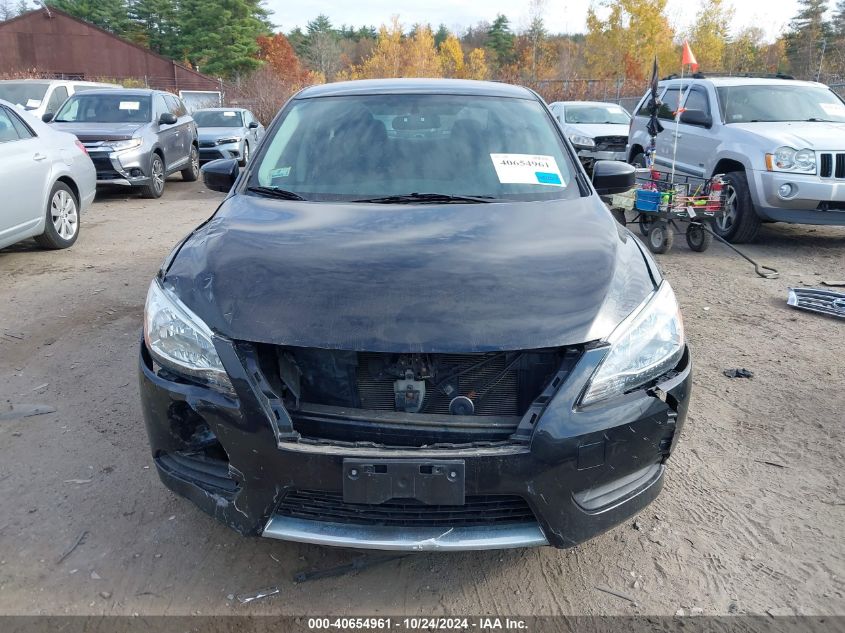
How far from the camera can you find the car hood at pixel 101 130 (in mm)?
10375

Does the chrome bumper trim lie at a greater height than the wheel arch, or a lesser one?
lesser

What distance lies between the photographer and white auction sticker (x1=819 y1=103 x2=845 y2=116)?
8211mm

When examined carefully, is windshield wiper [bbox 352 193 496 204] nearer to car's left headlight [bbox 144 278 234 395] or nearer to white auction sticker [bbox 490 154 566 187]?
white auction sticker [bbox 490 154 566 187]

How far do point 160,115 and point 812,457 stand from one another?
1158cm

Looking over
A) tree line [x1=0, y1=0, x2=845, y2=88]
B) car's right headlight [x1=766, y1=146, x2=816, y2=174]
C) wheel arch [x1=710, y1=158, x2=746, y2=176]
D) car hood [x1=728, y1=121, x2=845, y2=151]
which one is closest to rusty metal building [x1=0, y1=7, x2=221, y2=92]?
tree line [x1=0, y1=0, x2=845, y2=88]

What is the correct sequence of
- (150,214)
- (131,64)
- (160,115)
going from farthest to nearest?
1. (131,64)
2. (160,115)
3. (150,214)

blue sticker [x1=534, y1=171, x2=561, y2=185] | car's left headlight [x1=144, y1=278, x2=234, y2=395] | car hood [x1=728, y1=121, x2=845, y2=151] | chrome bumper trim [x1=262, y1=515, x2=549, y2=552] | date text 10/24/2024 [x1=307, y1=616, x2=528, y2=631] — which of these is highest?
car hood [x1=728, y1=121, x2=845, y2=151]

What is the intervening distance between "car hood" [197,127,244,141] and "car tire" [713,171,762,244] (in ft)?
38.5

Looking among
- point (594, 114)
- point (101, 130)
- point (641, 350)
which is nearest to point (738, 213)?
point (641, 350)

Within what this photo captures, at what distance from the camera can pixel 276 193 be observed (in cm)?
315

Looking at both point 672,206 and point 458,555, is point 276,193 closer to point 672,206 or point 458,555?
point 458,555

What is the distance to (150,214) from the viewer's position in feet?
32.4

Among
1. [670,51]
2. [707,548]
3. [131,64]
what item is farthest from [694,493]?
[670,51]

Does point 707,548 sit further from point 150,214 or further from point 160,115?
point 160,115
